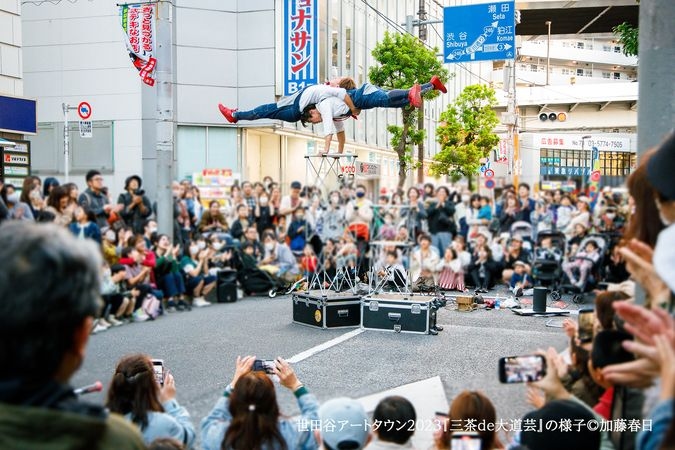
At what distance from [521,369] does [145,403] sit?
3.87 feet

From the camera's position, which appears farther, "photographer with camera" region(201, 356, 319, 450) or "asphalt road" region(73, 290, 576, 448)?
"asphalt road" region(73, 290, 576, 448)

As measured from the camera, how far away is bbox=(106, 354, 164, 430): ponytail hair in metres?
2.02

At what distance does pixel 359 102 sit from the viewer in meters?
5.46

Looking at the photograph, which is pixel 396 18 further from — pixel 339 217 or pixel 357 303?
pixel 357 303

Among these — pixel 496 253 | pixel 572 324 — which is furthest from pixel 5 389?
pixel 496 253

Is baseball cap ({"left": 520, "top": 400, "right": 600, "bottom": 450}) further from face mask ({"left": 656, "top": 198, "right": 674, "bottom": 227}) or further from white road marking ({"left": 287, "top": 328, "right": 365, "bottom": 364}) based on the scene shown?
white road marking ({"left": 287, "top": 328, "right": 365, "bottom": 364})

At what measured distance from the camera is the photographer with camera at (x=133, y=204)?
7.24m

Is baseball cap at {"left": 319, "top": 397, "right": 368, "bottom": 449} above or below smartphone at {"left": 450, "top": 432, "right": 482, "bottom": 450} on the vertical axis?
below

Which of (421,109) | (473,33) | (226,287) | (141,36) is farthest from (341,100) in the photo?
(226,287)

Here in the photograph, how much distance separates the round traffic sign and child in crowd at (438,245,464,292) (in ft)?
14.2

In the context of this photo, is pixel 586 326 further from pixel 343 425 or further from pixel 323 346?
pixel 323 346

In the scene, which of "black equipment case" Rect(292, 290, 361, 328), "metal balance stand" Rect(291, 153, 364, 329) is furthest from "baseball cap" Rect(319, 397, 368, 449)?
"black equipment case" Rect(292, 290, 361, 328)

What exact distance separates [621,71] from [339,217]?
4.71 meters

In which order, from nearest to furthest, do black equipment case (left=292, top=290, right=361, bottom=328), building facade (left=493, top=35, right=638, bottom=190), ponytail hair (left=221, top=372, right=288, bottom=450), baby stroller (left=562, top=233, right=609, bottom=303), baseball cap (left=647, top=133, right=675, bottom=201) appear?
baseball cap (left=647, top=133, right=675, bottom=201) → ponytail hair (left=221, top=372, right=288, bottom=450) → building facade (left=493, top=35, right=638, bottom=190) → black equipment case (left=292, top=290, right=361, bottom=328) → baby stroller (left=562, top=233, right=609, bottom=303)
